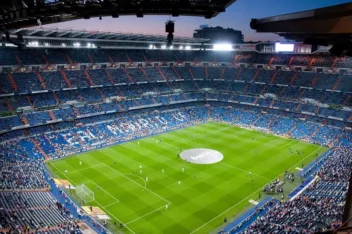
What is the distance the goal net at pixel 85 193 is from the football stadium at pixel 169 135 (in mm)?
214

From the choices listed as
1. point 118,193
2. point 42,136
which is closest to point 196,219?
point 118,193

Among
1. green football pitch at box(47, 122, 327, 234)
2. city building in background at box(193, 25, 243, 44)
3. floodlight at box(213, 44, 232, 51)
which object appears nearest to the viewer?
green football pitch at box(47, 122, 327, 234)

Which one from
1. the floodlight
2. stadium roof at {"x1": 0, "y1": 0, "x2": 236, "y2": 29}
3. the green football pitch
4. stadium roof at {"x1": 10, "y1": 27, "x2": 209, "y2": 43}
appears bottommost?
the green football pitch

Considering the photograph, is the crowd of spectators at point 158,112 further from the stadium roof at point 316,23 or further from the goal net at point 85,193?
the stadium roof at point 316,23

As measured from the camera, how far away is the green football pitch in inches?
1192

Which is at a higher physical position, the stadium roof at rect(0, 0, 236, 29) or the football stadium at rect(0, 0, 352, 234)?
the stadium roof at rect(0, 0, 236, 29)

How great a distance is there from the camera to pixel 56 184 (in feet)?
121

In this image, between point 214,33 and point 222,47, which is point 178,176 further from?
point 214,33

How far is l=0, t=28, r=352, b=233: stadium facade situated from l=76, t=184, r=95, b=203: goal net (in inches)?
60.3

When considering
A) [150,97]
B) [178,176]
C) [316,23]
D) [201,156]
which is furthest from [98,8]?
[150,97]

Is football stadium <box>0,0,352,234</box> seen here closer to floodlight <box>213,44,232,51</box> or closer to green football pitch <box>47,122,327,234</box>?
green football pitch <box>47,122,327,234</box>

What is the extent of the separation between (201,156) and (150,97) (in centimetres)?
2825

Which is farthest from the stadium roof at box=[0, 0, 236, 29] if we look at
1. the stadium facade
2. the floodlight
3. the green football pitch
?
the floodlight

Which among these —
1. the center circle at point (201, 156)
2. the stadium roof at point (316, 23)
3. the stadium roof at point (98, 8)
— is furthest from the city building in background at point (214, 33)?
the stadium roof at point (316, 23)
